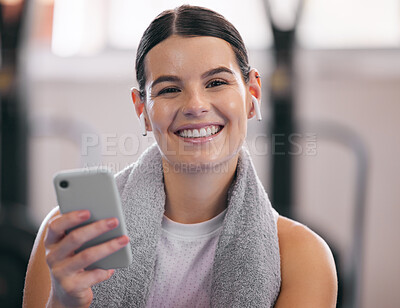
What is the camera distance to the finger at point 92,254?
0.81m

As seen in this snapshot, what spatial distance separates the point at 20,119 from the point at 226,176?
165 centimetres

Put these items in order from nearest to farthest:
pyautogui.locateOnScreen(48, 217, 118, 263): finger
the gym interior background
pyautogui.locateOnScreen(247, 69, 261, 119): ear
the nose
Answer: pyautogui.locateOnScreen(48, 217, 118, 263): finger
the nose
pyautogui.locateOnScreen(247, 69, 261, 119): ear
the gym interior background

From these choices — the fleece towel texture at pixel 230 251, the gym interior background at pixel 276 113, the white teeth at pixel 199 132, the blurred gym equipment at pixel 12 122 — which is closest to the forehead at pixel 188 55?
the white teeth at pixel 199 132

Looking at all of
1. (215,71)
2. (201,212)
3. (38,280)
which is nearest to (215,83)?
(215,71)

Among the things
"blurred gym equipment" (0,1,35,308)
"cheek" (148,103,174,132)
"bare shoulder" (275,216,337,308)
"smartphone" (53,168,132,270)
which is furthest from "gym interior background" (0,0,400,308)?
"smartphone" (53,168,132,270)

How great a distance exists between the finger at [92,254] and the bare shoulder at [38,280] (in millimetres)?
293

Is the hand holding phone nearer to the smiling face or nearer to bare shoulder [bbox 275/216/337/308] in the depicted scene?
the smiling face

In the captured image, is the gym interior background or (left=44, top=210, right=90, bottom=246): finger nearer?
(left=44, top=210, right=90, bottom=246): finger

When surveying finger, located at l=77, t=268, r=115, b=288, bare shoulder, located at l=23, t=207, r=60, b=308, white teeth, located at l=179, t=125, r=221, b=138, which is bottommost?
bare shoulder, located at l=23, t=207, r=60, b=308

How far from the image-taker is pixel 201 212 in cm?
109

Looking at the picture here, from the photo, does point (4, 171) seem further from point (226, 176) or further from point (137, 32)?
point (226, 176)

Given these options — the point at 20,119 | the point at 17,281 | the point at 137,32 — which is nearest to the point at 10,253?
the point at 17,281

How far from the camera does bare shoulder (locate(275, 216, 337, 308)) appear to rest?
100 centimetres

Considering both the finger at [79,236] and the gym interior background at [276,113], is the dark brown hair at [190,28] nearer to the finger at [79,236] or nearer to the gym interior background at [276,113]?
the finger at [79,236]
